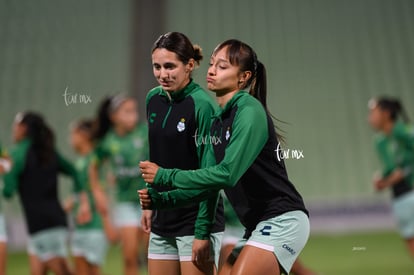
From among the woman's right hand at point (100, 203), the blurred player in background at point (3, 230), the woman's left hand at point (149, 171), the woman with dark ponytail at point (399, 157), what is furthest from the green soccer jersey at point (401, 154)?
the woman's left hand at point (149, 171)

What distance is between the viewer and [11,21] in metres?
6.38

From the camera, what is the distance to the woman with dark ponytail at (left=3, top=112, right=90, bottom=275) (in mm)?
5652

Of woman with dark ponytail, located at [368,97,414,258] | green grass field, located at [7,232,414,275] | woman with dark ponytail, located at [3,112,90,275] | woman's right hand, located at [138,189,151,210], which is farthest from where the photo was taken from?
green grass field, located at [7,232,414,275]

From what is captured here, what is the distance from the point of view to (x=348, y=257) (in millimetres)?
8586

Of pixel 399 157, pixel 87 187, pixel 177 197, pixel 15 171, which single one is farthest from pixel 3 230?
pixel 399 157

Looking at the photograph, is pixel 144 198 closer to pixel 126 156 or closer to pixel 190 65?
pixel 190 65

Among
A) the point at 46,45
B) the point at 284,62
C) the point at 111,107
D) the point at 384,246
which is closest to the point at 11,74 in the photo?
the point at 46,45

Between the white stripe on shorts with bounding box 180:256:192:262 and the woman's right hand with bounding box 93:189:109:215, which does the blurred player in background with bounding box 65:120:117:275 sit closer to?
the woman's right hand with bounding box 93:189:109:215

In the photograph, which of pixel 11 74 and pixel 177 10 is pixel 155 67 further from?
pixel 11 74

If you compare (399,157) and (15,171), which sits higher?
(15,171)

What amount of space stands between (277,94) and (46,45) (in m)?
2.94

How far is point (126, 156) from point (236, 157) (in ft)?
11.4

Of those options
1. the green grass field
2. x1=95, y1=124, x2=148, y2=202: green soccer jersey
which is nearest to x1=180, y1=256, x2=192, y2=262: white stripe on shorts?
x1=95, y1=124, x2=148, y2=202: green soccer jersey

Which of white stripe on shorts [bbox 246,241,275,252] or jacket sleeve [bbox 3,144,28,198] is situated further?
jacket sleeve [bbox 3,144,28,198]
